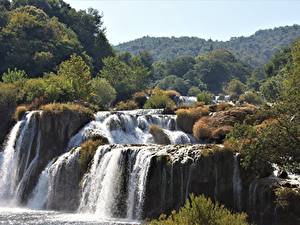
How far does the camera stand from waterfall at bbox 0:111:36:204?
1966 inches

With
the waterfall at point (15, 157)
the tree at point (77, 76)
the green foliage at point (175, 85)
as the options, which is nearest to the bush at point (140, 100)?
the tree at point (77, 76)

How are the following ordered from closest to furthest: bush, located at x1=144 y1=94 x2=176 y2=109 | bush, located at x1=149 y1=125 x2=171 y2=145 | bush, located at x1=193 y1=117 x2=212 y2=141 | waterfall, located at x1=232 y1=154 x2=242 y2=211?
waterfall, located at x1=232 y1=154 x2=242 y2=211
bush, located at x1=193 y1=117 x2=212 y2=141
bush, located at x1=149 y1=125 x2=171 y2=145
bush, located at x1=144 y1=94 x2=176 y2=109

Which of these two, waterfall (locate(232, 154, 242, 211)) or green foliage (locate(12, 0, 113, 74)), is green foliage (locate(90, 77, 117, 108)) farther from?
waterfall (locate(232, 154, 242, 211))

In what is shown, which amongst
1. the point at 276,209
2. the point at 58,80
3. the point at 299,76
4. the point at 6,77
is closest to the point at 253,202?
the point at 276,209

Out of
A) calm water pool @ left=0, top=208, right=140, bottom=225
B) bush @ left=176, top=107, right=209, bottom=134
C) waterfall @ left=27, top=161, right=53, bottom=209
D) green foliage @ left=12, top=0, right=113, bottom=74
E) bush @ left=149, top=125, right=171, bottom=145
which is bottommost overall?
calm water pool @ left=0, top=208, right=140, bottom=225

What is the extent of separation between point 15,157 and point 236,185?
956 inches

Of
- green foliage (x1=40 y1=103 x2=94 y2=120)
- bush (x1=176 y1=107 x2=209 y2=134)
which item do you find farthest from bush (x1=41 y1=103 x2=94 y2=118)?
bush (x1=176 y1=107 x2=209 y2=134)

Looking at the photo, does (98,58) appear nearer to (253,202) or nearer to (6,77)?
(6,77)

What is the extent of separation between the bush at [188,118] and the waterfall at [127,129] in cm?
69

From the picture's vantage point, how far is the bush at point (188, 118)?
180ft

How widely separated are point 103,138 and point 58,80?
1713cm

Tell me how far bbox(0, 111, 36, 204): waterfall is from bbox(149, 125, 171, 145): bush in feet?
38.4

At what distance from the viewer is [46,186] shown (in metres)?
47.1

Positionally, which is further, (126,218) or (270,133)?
(126,218)
